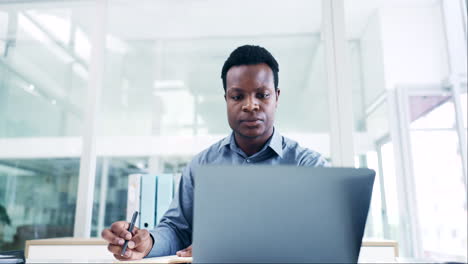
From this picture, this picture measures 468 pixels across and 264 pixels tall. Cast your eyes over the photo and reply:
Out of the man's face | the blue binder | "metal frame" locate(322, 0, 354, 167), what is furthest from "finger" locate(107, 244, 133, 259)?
"metal frame" locate(322, 0, 354, 167)

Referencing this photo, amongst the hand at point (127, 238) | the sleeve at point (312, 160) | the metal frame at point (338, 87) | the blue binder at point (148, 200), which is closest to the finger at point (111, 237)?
the hand at point (127, 238)

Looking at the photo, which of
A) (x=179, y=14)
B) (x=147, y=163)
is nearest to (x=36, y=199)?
(x=147, y=163)

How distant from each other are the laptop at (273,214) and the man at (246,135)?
470 millimetres

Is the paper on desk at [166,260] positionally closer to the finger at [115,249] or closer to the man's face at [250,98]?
the finger at [115,249]

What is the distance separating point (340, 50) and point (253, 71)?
1.22 m

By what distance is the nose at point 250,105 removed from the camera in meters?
1.17

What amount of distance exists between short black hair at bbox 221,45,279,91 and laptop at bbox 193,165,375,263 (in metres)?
0.67

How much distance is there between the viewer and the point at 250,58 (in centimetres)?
124

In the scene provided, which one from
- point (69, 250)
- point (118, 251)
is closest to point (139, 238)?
point (118, 251)

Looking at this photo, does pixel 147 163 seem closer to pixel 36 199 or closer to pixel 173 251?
pixel 36 199

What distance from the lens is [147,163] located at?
118 inches

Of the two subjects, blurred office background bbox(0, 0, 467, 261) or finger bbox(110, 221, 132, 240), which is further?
blurred office background bbox(0, 0, 467, 261)

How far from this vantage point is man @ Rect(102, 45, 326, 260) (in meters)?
1.18

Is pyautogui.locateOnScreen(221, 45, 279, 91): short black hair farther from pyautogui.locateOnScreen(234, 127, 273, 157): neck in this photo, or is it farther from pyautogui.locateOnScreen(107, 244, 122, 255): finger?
pyautogui.locateOnScreen(107, 244, 122, 255): finger
